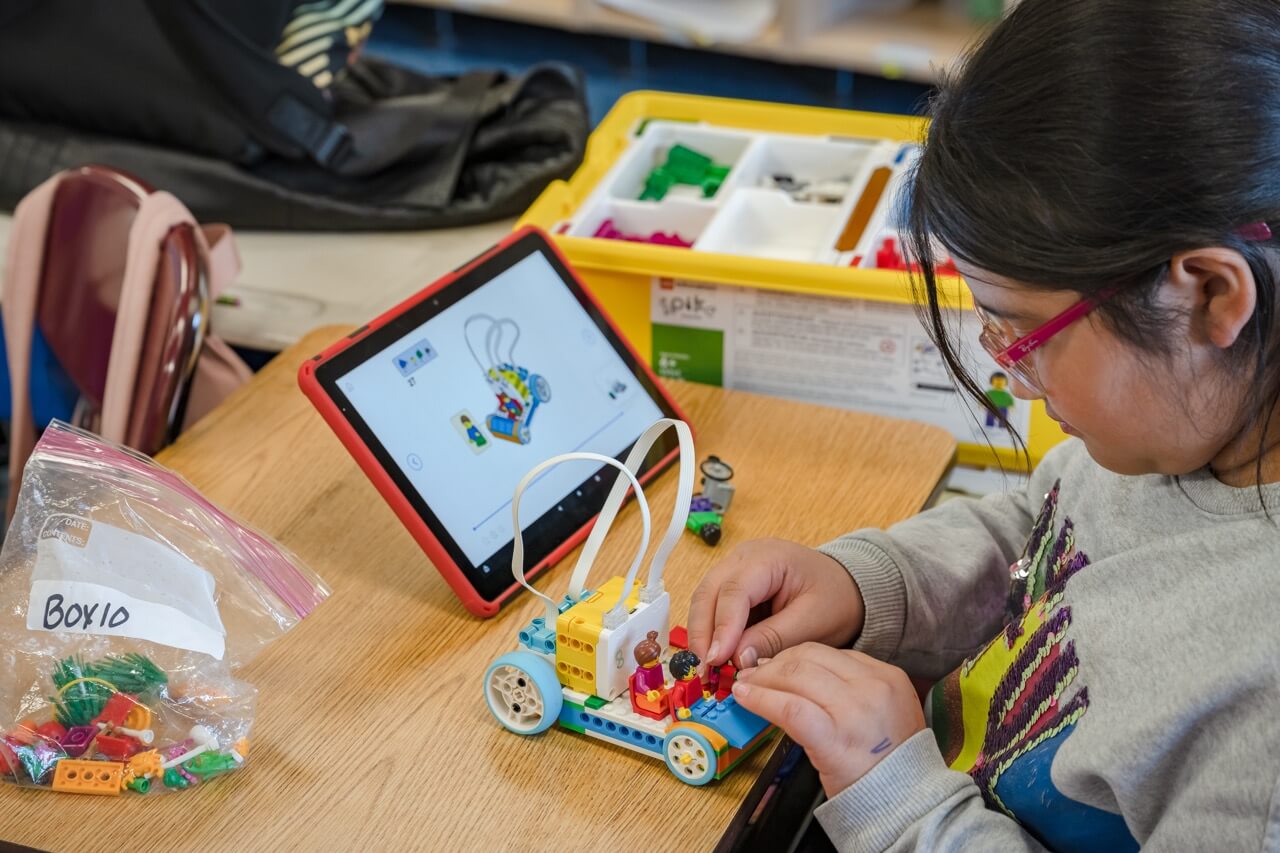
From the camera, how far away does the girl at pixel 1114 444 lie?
0.64 meters

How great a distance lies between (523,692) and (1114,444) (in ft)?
1.21

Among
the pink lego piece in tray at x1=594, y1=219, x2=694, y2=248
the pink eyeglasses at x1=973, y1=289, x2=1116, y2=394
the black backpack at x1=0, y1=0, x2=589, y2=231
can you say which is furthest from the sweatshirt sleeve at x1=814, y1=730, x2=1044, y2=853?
the black backpack at x1=0, y1=0, x2=589, y2=231

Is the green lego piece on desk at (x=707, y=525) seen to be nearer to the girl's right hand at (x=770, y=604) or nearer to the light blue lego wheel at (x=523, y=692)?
the girl's right hand at (x=770, y=604)

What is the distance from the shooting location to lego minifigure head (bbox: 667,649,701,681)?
2.76 ft

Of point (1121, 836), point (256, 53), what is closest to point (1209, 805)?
point (1121, 836)

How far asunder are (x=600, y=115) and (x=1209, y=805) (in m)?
2.47

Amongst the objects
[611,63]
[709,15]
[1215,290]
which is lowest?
[611,63]

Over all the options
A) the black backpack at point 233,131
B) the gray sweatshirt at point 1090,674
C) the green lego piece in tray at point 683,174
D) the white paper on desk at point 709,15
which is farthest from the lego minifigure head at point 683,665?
the white paper on desk at point 709,15

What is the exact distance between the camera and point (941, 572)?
99 cm

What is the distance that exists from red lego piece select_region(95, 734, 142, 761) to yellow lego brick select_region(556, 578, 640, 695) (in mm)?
256

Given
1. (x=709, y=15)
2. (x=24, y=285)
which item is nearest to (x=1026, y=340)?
(x=24, y=285)

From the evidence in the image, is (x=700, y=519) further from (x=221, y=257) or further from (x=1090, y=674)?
(x=221, y=257)

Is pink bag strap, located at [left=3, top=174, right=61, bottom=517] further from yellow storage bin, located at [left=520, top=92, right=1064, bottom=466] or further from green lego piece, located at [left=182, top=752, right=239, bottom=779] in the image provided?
green lego piece, located at [left=182, top=752, right=239, bottom=779]

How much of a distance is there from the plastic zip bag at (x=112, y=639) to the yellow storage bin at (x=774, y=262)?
0.53 metres
